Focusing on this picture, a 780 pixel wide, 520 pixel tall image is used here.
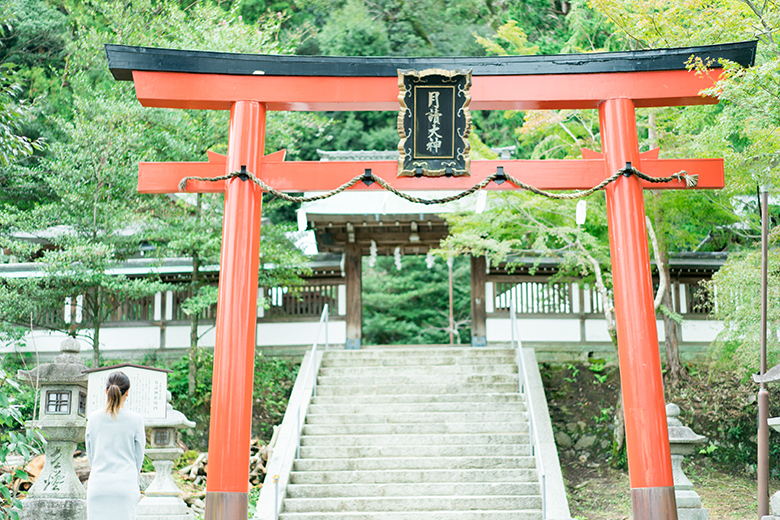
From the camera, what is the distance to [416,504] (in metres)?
8.27

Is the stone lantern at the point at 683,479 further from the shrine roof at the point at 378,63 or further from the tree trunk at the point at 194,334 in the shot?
the tree trunk at the point at 194,334

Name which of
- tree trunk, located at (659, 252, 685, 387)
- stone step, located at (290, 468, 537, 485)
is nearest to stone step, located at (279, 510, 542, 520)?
stone step, located at (290, 468, 537, 485)

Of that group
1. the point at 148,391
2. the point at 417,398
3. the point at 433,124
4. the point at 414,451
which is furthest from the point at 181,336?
the point at 433,124

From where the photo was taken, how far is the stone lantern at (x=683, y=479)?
23.7 ft

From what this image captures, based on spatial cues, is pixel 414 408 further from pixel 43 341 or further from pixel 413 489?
pixel 43 341

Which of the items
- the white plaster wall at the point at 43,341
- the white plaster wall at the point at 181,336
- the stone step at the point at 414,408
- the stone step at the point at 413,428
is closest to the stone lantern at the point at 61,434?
the stone step at the point at 413,428

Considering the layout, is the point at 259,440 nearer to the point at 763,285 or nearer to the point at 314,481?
the point at 314,481

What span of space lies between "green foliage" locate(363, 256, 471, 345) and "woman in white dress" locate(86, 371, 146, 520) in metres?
15.6

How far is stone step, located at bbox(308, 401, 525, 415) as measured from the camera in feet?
33.8

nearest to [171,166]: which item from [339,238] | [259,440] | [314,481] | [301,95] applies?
[301,95]

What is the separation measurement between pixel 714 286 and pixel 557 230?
2213 mm

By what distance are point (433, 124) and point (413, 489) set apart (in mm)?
4611

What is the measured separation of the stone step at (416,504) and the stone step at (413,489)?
0.18 metres

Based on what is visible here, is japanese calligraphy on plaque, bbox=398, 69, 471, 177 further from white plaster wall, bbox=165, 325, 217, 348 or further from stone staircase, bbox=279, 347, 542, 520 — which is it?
white plaster wall, bbox=165, 325, 217, 348
